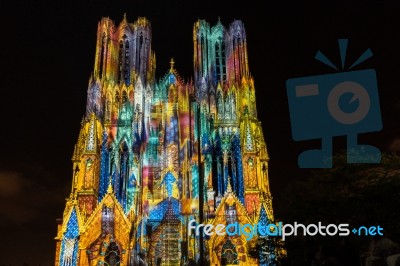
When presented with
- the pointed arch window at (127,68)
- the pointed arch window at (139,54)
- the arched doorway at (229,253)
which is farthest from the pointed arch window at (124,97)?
the arched doorway at (229,253)

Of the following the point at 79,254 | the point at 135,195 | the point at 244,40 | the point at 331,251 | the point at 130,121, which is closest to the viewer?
the point at 331,251

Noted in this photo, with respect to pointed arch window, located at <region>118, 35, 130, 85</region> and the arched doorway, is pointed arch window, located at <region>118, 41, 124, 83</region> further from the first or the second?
the arched doorway

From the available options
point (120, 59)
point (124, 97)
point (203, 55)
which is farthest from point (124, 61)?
point (203, 55)

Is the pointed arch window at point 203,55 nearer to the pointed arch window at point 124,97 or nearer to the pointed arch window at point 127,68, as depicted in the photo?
the pointed arch window at point 127,68

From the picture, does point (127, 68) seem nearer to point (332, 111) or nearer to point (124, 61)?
point (124, 61)

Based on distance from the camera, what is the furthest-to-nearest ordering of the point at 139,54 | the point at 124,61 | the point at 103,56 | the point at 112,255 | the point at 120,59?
the point at 120,59, the point at 124,61, the point at 139,54, the point at 103,56, the point at 112,255

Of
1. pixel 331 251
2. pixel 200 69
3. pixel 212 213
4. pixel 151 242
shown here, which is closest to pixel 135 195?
pixel 151 242

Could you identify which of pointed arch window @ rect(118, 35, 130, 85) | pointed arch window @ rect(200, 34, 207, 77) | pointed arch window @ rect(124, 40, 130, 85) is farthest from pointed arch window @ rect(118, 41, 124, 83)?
pointed arch window @ rect(200, 34, 207, 77)

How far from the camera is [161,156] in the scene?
42188 millimetres

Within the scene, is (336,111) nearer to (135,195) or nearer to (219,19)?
(135,195)

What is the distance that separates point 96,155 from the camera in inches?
1570

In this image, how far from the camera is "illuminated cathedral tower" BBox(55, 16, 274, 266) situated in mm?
36906

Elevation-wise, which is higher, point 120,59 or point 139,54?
point 139,54

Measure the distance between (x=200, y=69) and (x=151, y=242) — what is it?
1694 centimetres
